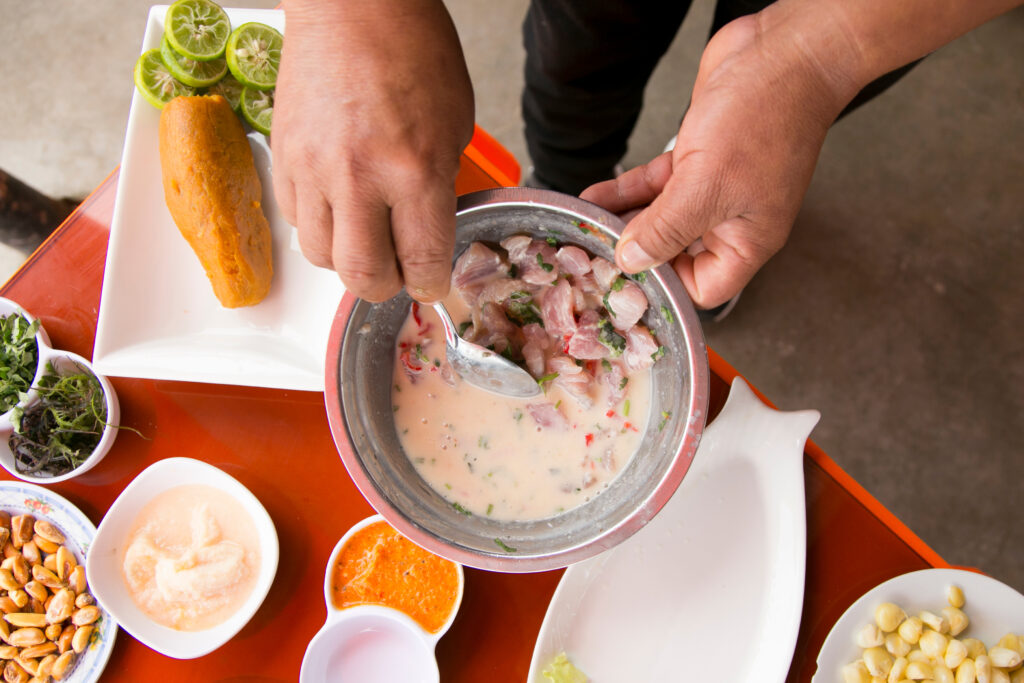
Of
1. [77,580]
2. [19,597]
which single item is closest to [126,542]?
[77,580]

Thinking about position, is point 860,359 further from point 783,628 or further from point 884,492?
point 783,628

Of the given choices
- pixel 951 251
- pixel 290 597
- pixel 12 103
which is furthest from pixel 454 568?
pixel 12 103

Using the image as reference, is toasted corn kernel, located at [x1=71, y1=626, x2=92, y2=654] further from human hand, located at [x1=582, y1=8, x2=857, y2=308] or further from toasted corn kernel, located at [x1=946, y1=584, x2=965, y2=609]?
toasted corn kernel, located at [x1=946, y1=584, x2=965, y2=609]

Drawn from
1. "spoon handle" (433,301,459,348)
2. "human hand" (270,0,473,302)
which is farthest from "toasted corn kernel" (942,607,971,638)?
"human hand" (270,0,473,302)

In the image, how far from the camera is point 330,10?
2.52 ft

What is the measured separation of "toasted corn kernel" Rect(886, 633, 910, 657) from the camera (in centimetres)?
117

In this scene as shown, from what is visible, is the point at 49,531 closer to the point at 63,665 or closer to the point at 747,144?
the point at 63,665

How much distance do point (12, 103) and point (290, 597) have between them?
2.37m

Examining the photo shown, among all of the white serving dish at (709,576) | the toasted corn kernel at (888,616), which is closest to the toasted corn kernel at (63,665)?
the white serving dish at (709,576)

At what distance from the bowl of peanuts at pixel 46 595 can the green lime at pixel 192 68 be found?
87 cm

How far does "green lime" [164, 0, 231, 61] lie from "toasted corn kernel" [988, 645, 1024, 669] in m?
1.88

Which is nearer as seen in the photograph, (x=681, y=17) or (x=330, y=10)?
A: (x=330, y=10)

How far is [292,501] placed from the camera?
1298 millimetres

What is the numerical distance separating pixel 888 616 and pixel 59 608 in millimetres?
1490
